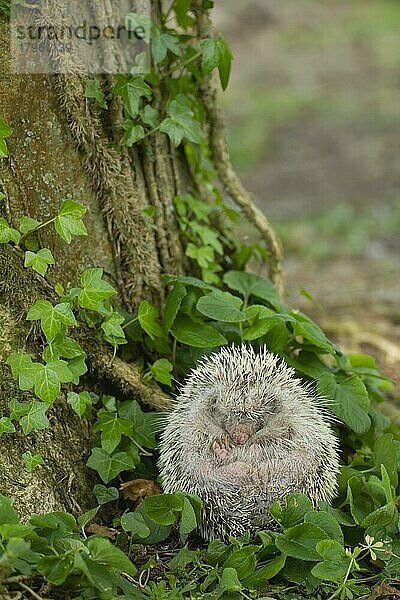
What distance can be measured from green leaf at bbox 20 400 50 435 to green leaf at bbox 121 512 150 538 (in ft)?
1.38

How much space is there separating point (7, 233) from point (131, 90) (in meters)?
0.79

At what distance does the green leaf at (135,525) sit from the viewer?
289cm

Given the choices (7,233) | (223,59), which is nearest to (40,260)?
(7,233)

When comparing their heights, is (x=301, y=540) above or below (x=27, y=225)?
below

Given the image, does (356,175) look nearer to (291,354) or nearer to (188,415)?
(291,354)

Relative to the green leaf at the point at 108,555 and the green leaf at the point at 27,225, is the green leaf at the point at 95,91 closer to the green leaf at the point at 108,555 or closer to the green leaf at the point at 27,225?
the green leaf at the point at 27,225

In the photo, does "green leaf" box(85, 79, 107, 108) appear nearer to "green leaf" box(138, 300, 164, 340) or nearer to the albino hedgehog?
"green leaf" box(138, 300, 164, 340)

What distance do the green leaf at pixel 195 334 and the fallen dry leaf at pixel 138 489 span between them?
1.82 feet

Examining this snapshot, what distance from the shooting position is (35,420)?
2.87 metres

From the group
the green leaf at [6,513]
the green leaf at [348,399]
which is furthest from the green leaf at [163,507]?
the green leaf at [348,399]

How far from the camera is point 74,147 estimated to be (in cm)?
326

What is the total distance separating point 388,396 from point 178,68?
2.16m

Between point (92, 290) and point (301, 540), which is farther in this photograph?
point (92, 290)

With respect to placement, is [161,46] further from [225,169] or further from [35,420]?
[35,420]
